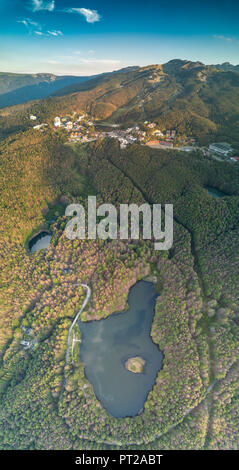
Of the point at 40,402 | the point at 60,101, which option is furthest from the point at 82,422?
the point at 60,101

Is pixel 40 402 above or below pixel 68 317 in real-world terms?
below

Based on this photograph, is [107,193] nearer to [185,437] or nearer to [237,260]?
[237,260]

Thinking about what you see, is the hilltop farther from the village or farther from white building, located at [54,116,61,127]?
the village

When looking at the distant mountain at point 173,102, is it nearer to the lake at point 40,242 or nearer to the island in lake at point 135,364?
the lake at point 40,242

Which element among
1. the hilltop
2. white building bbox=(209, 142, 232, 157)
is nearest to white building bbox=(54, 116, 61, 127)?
the hilltop

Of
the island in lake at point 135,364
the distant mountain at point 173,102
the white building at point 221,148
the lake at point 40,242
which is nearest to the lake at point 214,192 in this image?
the white building at point 221,148

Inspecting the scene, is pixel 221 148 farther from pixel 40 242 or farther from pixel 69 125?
pixel 40 242

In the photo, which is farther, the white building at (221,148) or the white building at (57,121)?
the white building at (57,121)
